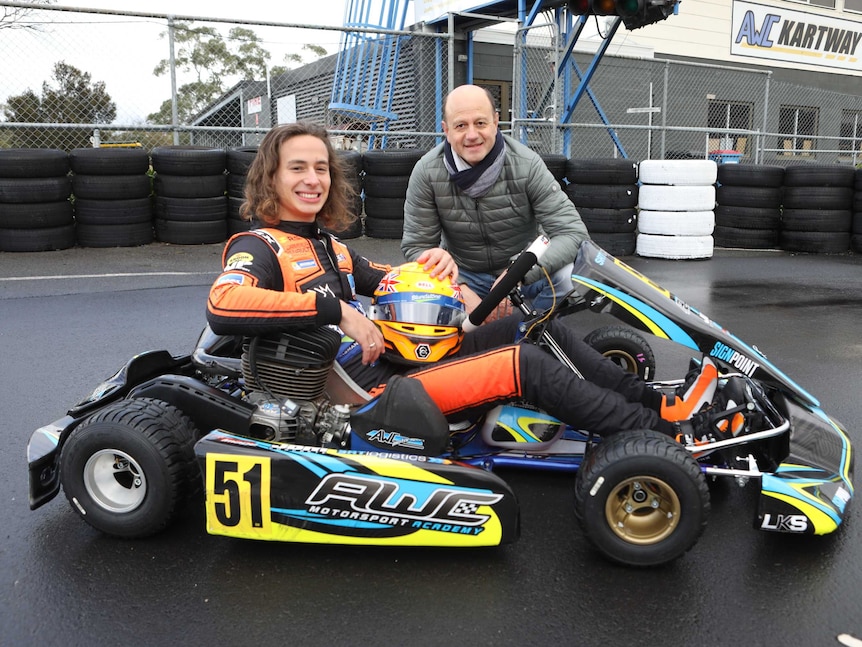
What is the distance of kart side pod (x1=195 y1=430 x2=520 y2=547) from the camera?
2.39m

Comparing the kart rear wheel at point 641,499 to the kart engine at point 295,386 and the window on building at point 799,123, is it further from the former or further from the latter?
the window on building at point 799,123

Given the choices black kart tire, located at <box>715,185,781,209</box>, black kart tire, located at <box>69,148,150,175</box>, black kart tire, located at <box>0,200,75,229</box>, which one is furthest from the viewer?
black kart tire, located at <box>715,185,781,209</box>

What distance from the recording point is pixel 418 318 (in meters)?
2.84

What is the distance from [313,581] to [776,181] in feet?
30.7

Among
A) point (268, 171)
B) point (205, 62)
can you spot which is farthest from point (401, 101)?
point (268, 171)

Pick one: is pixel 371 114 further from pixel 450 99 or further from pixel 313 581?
pixel 313 581

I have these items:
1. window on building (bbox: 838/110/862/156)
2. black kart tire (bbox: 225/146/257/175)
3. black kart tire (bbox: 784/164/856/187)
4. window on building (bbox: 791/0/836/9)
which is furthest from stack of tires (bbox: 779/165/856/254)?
window on building (bbox: 791/0/836/9)

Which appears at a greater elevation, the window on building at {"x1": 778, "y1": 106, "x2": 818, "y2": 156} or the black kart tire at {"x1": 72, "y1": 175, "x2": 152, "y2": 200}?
the window on building at {"x1": 778, "y1": 106, "x2": 818, "y2": 156}

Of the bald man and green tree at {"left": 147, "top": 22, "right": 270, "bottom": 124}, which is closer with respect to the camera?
the bald man

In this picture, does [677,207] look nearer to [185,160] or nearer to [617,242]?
[617,242]

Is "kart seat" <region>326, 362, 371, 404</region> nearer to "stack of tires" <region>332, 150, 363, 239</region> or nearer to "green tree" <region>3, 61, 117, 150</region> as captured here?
"stack of tires" <region>332, 150, 363, 239</region>

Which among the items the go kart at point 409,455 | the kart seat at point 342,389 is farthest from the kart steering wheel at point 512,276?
the kart seat at point 342,389

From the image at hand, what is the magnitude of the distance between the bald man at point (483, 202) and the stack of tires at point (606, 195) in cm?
534

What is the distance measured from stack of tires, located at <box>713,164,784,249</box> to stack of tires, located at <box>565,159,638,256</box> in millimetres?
1730
